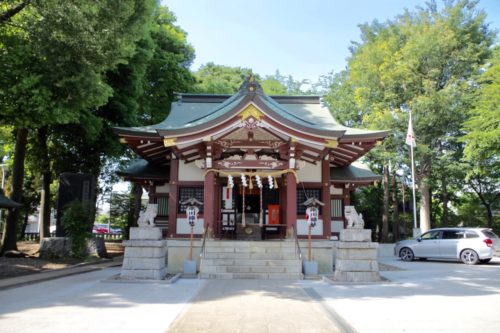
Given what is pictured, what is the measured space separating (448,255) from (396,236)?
11.3 meters

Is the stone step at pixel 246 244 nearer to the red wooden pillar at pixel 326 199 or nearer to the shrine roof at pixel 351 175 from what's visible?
the red wooden pillar at pixel 326 199

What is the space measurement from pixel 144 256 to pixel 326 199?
7.39m

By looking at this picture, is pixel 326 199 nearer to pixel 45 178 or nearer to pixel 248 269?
pixel 248 269

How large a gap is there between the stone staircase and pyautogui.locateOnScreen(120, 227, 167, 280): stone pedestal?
143 cm

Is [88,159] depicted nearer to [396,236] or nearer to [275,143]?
[275,143]

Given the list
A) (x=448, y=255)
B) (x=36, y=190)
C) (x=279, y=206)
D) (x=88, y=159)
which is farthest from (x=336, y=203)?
(x=36, y=190)

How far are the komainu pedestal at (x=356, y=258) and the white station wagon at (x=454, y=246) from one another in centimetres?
756

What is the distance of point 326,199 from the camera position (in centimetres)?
1490

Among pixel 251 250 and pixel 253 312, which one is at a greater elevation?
pixel 251 250

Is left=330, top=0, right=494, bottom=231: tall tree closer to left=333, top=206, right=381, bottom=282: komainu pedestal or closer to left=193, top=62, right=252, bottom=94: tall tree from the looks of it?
left=193, top=62, right=252, bottom=94: tall tree

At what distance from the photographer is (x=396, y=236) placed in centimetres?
2758

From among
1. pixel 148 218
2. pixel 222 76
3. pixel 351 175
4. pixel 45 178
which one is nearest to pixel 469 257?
pixel 351 175

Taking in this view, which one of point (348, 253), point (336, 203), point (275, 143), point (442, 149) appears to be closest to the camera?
point (348, 253)

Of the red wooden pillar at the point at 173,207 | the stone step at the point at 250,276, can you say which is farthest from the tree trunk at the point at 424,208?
the red wooden pillar at the point at 173,207
